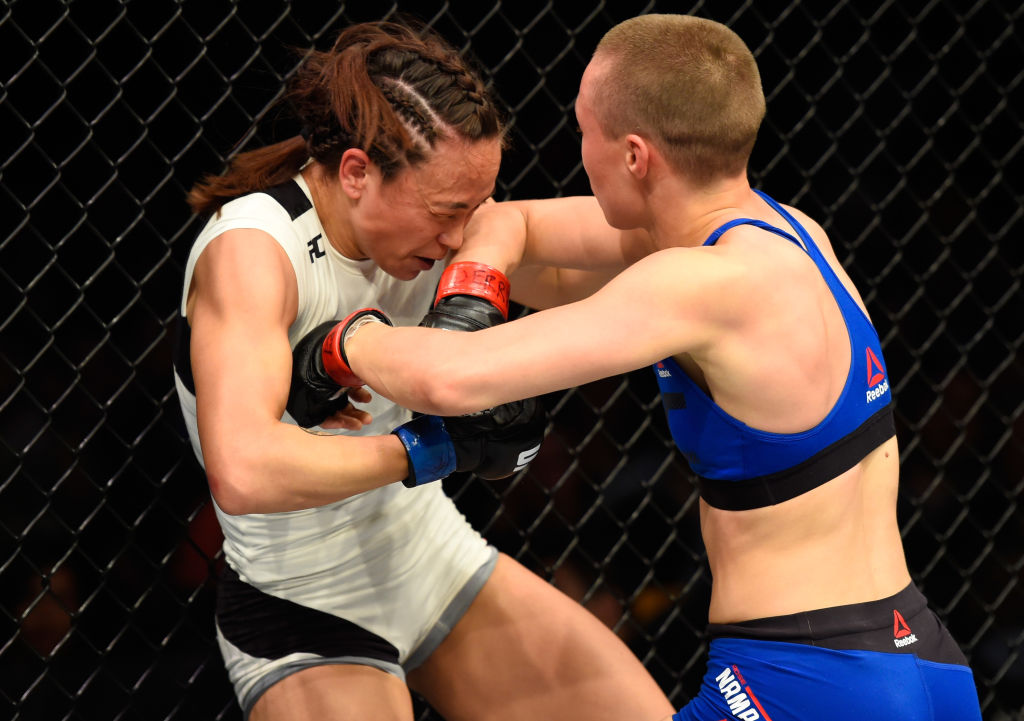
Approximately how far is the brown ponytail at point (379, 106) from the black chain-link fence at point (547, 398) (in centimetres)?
52

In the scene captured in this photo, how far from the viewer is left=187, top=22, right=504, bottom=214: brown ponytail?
5.06ft

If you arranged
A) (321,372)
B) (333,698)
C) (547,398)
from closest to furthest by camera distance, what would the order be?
(321,372) < (333,698) < (547,398)

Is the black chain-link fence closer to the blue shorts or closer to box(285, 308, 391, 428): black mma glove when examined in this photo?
box(285, 308, 391, 428): black mma glove

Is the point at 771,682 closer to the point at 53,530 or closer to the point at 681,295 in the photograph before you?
the point at 681,295

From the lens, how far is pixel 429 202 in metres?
1.58

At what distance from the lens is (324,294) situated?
1.63 meters

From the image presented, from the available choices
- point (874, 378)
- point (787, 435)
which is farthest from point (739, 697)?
point (874, 378)

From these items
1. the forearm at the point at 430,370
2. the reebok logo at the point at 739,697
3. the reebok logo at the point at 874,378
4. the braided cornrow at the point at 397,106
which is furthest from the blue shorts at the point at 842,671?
the braided cornrow at the point at 397,106

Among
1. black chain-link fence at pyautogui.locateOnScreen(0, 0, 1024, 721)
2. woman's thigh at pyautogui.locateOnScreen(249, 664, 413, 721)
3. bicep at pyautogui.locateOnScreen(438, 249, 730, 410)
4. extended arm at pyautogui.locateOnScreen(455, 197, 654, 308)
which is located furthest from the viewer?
black chain-link fence at pyautogui.locateOnScreen(0, 0, 1024, 721)

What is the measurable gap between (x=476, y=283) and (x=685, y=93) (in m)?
0.42

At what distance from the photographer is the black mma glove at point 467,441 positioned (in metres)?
1.46

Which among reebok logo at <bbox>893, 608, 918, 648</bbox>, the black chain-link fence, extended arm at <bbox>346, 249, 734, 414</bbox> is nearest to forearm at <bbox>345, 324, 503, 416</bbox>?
extended arm at <bbox>346, 249, 734, 414</bbox>

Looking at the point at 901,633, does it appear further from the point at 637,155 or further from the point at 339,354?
the point at 339,354

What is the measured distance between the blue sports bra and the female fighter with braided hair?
26cm
